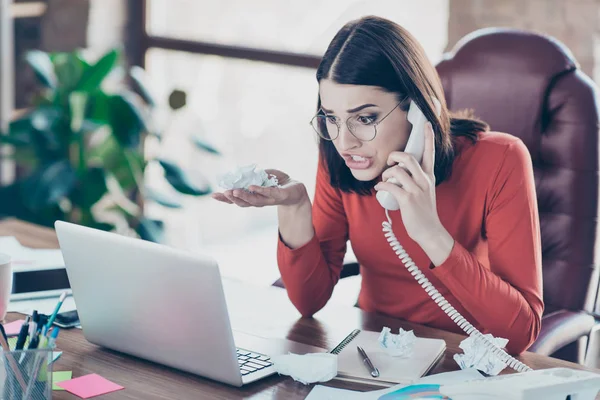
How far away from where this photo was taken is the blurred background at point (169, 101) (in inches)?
123

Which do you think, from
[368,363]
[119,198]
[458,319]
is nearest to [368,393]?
[368,363]

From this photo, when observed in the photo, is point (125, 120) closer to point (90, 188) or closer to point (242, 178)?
point (90, 188)

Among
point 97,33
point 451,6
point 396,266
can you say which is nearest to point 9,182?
point 97,33

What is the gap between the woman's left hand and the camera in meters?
1.38

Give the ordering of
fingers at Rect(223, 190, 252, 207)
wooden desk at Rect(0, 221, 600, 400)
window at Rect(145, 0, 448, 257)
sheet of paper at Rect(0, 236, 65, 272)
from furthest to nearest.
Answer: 1. window at Rect(145, 0, 448, 257)
2. sheet of paper at Rect(0, 236, 65, 272)
3. fingers at Rect(223, 190, 252, 207)
4. wooden desk at Rect(0, 221, 600, 400)

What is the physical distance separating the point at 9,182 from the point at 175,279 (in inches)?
109

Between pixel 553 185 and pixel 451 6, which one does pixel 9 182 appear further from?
pixel 553 185

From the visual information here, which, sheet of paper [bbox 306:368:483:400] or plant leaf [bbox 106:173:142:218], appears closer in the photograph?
sheet of paper [bbox 306:368:483:400]

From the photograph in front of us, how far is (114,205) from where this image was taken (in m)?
3.39

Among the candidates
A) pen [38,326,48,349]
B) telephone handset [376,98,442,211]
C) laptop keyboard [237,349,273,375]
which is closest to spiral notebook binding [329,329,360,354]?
laptop keyboard [237,349,273,375]

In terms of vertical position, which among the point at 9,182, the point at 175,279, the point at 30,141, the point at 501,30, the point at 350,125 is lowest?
the point at 9,182

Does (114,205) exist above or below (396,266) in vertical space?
below

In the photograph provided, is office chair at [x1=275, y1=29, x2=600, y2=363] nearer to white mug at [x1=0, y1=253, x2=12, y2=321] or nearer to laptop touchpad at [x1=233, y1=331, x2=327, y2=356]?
laptop touchpad at [x1=233, y1=331, x2=327, y2=356]

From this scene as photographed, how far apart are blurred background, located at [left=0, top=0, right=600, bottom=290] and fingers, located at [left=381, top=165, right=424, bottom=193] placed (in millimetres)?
1301
